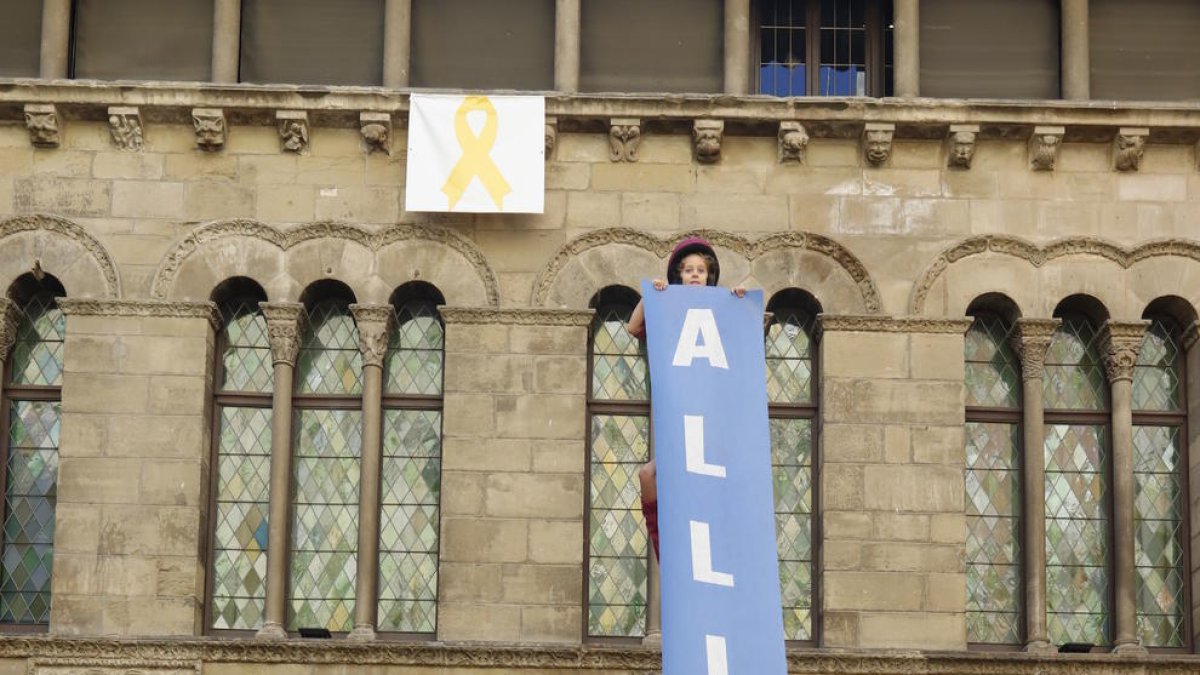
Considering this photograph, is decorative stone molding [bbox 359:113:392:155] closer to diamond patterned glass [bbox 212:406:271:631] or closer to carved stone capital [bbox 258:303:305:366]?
carved stone capital [bbox 258:303:305:366]

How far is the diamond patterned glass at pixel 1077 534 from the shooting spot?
88.8 ft

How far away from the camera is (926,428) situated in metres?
27.0

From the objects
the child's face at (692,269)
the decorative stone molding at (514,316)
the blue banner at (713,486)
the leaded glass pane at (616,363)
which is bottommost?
the blue banner at (713,486)

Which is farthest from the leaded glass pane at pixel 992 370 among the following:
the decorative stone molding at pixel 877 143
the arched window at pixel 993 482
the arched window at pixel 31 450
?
the arched window at pixel 31 450

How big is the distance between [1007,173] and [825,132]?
184 centimetres

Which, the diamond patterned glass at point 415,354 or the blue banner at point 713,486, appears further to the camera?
the diamond patterned glass at point 415,354

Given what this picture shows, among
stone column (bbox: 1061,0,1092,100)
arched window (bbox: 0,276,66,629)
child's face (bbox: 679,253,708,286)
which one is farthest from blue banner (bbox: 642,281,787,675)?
arched window (bbox: 0,276,66,629)

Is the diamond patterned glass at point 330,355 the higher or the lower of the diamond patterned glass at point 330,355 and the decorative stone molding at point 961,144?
the lower

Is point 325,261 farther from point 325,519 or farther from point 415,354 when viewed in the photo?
point 325,519

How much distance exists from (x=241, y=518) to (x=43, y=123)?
4.30 m

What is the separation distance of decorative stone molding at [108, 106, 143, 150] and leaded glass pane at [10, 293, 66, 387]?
1726mm

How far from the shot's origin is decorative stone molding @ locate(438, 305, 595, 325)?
2720 cm

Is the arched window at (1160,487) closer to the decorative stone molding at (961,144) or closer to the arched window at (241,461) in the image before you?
the decorative stone molding at (961,144)

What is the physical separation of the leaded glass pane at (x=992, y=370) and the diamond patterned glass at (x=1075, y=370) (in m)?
0.32
